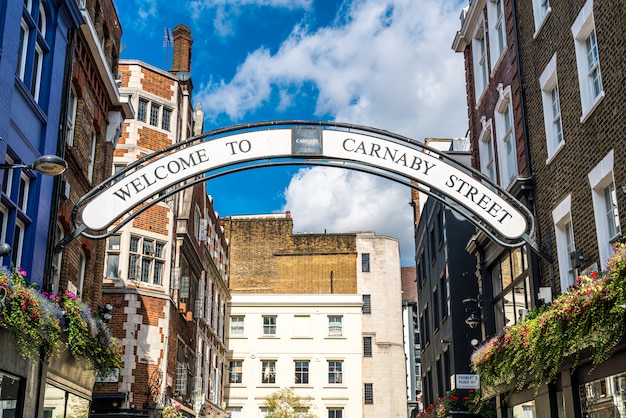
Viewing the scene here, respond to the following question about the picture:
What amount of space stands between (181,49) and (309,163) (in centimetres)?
2374

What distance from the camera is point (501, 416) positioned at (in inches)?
774

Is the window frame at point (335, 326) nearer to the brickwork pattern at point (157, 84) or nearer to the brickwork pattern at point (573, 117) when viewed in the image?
the brickwork pattern at point (157, 84)

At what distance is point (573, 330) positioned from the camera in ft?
38.4

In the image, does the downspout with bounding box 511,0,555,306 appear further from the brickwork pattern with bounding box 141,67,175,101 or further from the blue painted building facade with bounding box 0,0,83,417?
the brickwork pattern with bounding box 141,67,175,101

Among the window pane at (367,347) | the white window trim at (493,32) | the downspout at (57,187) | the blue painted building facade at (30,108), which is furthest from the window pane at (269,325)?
the blue painted building facade at (30,108)

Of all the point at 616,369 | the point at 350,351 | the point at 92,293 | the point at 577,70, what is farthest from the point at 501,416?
the point at 350,351

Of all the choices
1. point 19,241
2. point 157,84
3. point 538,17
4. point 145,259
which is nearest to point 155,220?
point 145,259

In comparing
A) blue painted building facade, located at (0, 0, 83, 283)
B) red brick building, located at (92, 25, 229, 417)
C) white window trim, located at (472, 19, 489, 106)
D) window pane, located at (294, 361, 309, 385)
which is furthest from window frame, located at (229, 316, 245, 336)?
blue painted building facade, located at (0, 0, 83, 283)

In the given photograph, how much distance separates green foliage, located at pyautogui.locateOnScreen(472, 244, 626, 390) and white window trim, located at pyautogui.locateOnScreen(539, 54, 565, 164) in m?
3.45

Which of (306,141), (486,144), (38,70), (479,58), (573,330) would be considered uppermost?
(479,58)

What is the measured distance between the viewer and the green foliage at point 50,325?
1145 cm

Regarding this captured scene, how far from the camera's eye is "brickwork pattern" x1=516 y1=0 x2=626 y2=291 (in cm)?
1256

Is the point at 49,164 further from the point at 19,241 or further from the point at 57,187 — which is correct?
the point at 57,187

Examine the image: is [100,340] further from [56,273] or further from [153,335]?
[153,335]
